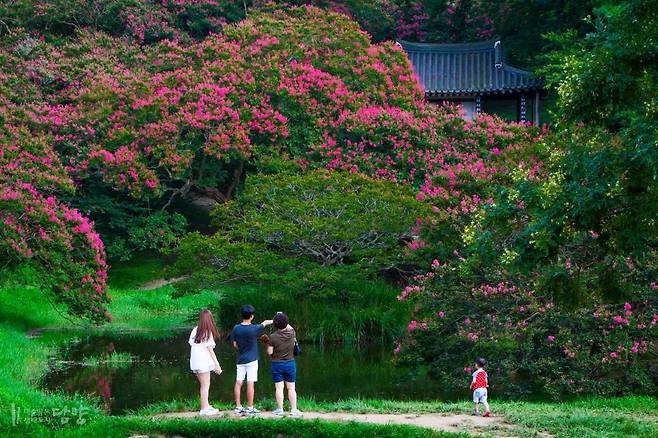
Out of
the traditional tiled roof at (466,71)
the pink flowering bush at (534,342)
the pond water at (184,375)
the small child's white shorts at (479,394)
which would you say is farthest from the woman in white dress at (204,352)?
the traditional tiled roof at (466,71)

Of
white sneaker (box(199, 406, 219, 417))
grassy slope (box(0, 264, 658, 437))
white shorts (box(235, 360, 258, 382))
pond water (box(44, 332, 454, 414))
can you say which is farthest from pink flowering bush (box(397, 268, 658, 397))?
white sneaker (box(199, 406, 219, 417))

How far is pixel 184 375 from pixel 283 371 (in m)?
6.51

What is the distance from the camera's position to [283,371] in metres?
12.1

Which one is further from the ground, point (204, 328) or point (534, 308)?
point (534, 308)

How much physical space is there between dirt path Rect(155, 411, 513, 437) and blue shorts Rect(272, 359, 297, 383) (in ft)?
1.56

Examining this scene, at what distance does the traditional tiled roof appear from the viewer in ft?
120

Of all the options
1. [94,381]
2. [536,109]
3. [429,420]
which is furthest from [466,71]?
[429,420]

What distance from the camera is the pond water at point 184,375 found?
1647 centimetres

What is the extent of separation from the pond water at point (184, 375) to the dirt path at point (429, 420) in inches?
131

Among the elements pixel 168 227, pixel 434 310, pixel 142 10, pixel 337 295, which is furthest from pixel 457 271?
pixel 142 10

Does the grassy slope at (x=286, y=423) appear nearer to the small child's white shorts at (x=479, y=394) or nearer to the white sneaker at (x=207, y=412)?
the small child's white shorts at (x=479, y=394)

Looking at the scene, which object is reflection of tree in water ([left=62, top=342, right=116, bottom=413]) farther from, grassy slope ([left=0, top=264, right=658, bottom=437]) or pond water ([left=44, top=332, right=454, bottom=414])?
grassy slope ([left=0, top=264, right=658, bottom=437])

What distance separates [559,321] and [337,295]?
8.83 m

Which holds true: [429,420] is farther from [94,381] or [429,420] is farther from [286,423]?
[94,381]
